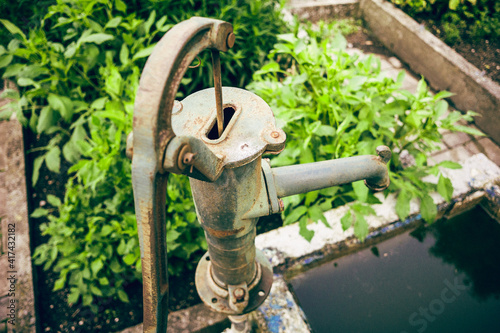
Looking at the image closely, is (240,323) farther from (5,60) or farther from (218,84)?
(5,60)

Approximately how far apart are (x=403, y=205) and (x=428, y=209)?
170 mm

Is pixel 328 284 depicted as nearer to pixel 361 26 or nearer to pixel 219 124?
pixel 219 124

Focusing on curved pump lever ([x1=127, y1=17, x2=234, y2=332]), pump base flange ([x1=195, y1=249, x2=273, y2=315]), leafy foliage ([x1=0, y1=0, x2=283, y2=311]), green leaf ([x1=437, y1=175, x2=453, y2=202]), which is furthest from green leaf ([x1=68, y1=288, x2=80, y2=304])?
green leaf ([x1=437, y1=175, x2=453, y2=202])

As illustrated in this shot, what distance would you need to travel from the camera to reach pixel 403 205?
1844 millimetres

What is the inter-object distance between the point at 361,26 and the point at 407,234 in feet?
10.3

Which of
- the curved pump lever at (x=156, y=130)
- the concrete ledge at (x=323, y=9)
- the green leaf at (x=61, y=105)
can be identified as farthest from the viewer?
the concrete ledge at (x=323, y=9)

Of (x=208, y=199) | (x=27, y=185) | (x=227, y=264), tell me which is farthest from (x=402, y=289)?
(x=27, y=185)

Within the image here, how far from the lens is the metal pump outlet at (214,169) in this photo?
0.45 m

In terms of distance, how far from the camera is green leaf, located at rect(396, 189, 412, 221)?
1.83 metres

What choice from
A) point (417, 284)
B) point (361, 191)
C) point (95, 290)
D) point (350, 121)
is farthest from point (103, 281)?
point (417, 284)

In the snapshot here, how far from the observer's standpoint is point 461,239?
86.6 inches

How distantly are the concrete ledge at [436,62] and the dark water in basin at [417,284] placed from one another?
1.17 metres

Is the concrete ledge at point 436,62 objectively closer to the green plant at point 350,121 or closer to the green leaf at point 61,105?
the green plant at point 350,121

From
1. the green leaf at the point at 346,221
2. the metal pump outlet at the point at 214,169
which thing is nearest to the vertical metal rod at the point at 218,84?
the metal pump outlet at the point at 214,169
